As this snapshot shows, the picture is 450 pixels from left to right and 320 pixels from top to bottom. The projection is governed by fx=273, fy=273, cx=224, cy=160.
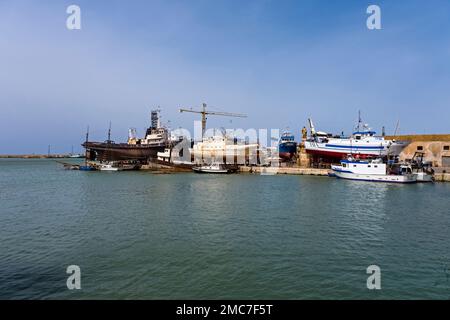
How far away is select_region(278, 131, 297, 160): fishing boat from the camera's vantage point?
280 ft

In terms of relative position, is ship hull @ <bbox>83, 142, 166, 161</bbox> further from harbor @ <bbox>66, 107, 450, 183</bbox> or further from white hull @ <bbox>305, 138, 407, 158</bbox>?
white hull @ <bbox>305, 138, 407, 158</bbox>

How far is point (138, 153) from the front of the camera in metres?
86.8

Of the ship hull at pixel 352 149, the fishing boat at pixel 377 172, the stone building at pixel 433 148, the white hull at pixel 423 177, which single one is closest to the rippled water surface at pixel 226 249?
the fishing boat at pixel 377 172

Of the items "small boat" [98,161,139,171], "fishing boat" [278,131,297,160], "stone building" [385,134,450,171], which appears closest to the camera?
"stone building" [385,134,450,171]

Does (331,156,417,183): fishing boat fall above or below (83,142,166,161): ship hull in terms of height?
below

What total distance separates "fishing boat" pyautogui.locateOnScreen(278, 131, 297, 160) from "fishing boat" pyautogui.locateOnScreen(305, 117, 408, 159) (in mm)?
13201

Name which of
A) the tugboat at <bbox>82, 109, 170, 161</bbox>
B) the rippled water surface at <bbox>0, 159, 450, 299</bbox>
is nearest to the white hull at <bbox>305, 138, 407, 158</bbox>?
the rippled water surface at <bbox>0, 159, 450, 299</bbox>

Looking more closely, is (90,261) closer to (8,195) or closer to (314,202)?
(314,202)

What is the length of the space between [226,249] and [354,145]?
5590 centimetres

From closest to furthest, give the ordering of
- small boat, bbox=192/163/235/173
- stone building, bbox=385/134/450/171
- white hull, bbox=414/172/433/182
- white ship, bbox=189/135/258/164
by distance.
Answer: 1. white hull, bbox=414/172/433/182
2. stone building, bbox=385/134/450/171
3. small boat, bbox=192/163/235/173
4. white ship, bbox=189/135/258/164

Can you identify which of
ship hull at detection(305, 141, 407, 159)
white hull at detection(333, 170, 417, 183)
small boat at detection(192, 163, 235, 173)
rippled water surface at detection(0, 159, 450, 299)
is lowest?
rippled water surface at detection(0, 159, 450, 299)

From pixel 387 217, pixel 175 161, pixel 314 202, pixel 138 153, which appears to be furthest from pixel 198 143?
pixel 387 217

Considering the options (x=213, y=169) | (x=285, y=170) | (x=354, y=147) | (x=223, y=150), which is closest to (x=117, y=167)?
(x=213, y=169)

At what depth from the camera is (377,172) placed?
48.3m
